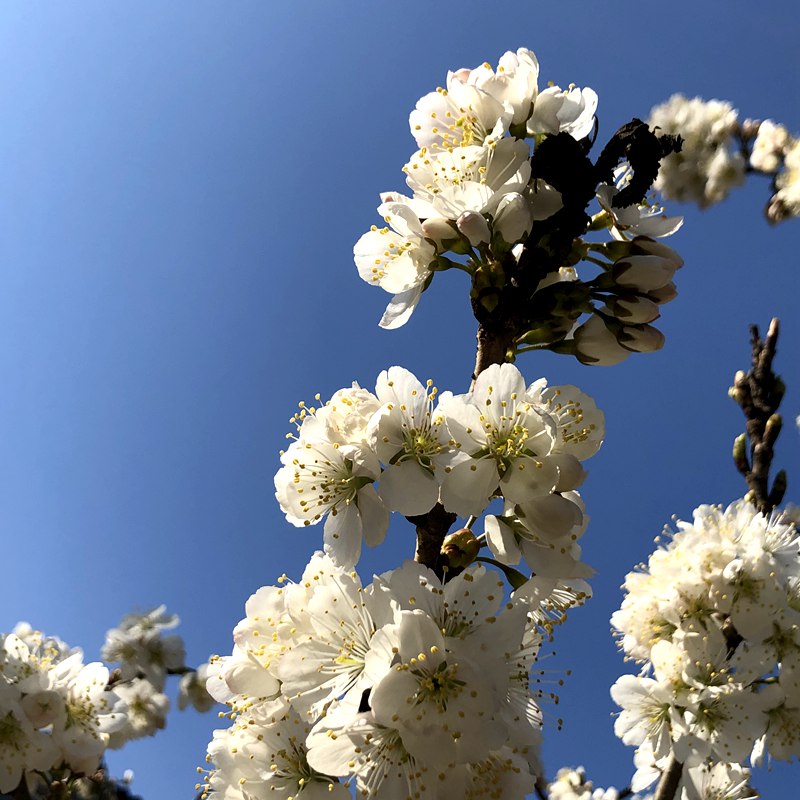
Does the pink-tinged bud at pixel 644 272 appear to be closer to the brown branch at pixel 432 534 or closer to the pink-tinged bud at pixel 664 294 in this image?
the pink-tinged bud at pixel 664 294

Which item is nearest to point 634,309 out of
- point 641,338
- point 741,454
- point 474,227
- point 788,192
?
point 641,338

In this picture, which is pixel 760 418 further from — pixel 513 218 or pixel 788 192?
pixel 788 192

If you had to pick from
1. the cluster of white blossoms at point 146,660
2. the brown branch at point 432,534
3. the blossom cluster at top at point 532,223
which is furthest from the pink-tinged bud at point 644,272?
the cluster of white blossoms at point 146,660

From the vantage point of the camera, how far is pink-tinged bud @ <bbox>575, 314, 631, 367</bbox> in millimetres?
1884

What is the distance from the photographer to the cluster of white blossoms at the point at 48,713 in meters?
2.80

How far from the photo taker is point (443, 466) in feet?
5.24

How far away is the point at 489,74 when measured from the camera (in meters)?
2.01

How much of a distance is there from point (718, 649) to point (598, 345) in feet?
5.66

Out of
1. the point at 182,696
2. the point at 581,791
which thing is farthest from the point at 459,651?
the point at 581,791

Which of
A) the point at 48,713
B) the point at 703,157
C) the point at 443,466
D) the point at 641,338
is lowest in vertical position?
the point at 443,466

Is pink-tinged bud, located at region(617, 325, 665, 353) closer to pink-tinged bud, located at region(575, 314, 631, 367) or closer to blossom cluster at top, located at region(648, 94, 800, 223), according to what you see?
pink-tinged bud, located at region(575, 314, 631, 367)

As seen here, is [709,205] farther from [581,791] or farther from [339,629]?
[339,629]

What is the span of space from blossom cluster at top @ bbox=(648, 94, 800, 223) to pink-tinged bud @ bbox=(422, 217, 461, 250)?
17.2ft

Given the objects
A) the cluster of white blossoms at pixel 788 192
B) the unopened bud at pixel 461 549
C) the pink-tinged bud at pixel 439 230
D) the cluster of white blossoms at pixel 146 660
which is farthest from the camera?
the cluster of white blossoms at pixel 788 192
